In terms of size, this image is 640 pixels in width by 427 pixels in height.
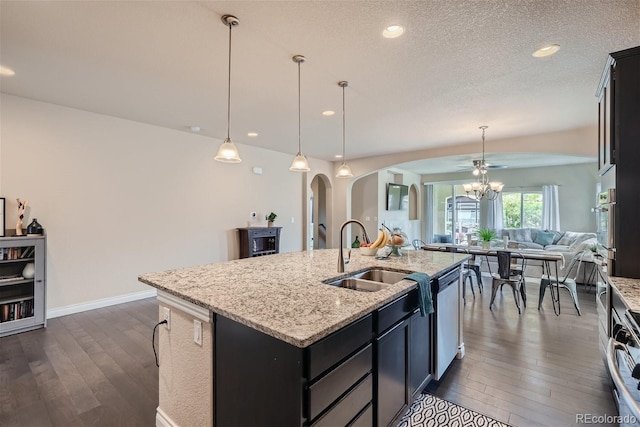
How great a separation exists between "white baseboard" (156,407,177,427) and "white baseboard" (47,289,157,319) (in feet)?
9.41

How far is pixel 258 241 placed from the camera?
18.6 ft

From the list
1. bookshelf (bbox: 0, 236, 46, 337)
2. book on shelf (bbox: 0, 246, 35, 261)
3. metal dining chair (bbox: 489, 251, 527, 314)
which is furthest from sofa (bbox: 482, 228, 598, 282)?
book on shelf (bbox: 0, 246, 35, 261)

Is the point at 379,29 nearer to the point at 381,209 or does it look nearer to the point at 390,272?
the point at 390,272

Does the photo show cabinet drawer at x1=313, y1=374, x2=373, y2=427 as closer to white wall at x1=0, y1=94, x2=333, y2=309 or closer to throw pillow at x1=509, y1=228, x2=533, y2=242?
white wall at x1=0, y1=94, x2=333, y2=309

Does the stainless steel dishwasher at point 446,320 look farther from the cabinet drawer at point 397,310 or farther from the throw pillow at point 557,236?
the throw pillow at point 557,236

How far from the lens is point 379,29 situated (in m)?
2.10

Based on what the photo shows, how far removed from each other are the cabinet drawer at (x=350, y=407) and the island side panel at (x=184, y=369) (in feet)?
2.12

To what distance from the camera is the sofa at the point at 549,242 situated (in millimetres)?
5762

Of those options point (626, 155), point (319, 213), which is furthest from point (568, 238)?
point (626, 155)

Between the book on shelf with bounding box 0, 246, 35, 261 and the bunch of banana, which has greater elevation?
A: the bunch of banana

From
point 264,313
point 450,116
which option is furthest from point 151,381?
point 450,116

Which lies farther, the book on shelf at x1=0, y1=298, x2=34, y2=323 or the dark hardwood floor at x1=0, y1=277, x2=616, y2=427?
the book on shelf at x1=0, y1=298, x2=34, y2=323

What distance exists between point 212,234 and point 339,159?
355 centimetres

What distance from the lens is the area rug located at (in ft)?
6.36
